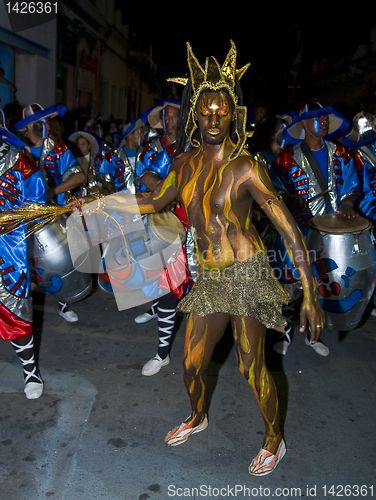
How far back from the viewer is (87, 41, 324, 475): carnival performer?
2.25 metres

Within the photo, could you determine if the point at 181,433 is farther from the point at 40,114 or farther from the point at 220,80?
the point at 40,114

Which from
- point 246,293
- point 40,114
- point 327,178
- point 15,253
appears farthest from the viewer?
point 40,114

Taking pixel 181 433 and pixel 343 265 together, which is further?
pixel 343 265

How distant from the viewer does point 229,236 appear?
2354 mm

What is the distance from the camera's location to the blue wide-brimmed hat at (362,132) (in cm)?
471

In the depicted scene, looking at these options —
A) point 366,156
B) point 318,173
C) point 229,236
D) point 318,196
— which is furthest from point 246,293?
point 366,156

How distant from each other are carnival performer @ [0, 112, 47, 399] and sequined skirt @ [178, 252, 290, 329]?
1383mm

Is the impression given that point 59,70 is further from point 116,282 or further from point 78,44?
point 116,282

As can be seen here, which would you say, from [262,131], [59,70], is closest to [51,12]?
[59,70]

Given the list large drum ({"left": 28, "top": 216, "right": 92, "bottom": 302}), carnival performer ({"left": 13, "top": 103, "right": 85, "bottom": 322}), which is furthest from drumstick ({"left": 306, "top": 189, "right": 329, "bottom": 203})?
carnival performer ({"left": 13, "top": 103, "right": 85, "bottom": 322})

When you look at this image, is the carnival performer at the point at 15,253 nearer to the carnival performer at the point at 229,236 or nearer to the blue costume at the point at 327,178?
the carnival performer at the point at 229,236

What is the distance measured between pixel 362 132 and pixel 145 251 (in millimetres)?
2683

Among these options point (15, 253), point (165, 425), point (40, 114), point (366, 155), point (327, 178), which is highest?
point (40, 114)

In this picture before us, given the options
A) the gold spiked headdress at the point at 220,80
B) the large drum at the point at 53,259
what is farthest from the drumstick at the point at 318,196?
the large drum at the point at 53,259
